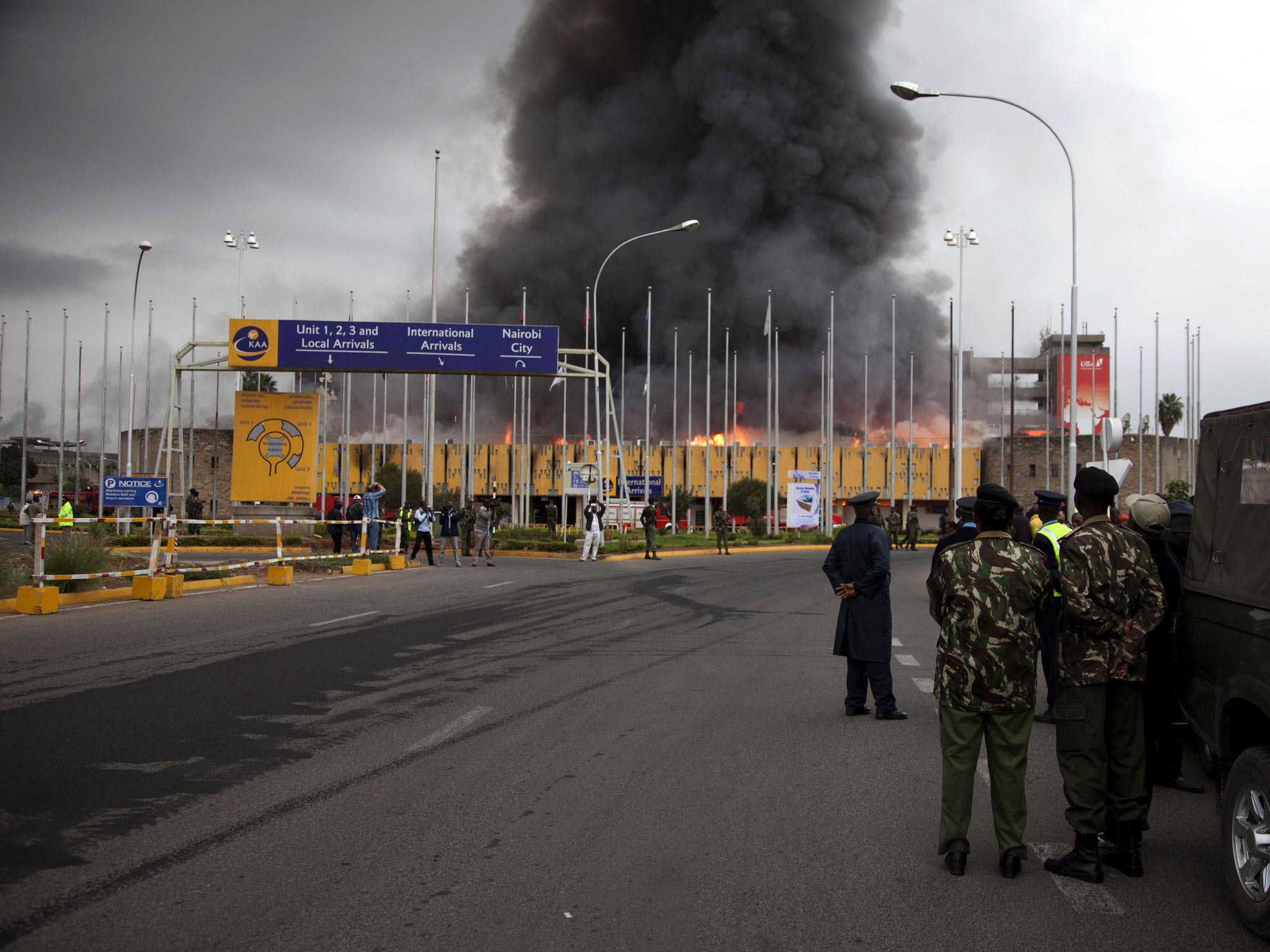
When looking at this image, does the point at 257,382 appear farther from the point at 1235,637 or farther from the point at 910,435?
the point at 1235,637

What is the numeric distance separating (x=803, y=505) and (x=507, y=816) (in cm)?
4029

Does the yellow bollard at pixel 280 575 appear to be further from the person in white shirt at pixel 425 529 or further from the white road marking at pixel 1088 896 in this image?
the white road marking at pixel 1088 896

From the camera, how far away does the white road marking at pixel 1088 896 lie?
13.3 feet

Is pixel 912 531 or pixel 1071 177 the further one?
pixel 912 531

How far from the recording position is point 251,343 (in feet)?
91.5

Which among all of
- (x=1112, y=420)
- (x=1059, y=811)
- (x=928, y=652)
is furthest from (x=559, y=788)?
(x=1112, y=420)

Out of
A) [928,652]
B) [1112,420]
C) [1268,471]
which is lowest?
[928,652]

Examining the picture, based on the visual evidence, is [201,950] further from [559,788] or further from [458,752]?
[458,752]

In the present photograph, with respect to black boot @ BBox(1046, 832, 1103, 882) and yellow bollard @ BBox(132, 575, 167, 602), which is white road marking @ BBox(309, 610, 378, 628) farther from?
black boot @ BBox(1046, 832, 1103, 882)

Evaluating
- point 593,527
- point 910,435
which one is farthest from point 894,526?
point 593,527

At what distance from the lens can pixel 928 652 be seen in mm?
11656

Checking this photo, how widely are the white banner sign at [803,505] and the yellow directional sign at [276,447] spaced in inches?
850

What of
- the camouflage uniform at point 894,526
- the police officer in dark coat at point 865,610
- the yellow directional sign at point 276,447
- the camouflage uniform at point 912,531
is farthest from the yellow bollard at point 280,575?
the camouflage uniform at point 912,531

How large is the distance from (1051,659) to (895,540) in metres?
36.2
